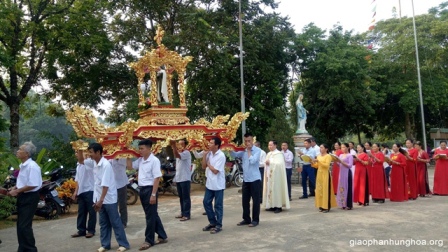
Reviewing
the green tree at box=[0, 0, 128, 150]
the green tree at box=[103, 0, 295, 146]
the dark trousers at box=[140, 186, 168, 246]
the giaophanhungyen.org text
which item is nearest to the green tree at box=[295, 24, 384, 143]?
the green tree at box=[103, 0, 295, 146]

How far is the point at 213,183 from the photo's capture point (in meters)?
6.52

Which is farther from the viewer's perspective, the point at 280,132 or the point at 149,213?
the point at 280,132

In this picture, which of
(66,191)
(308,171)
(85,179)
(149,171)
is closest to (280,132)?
(308,171)

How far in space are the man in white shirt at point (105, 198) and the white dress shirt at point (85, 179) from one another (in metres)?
1.39

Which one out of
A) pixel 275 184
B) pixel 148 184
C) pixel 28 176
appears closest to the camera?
pixel 28 176

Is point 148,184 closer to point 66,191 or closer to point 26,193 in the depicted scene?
point 26,193

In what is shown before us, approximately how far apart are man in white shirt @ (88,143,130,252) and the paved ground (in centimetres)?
31

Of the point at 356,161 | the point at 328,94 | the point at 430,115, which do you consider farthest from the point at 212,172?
the point at 430,115

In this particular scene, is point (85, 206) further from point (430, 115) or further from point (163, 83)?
point (430, 115)

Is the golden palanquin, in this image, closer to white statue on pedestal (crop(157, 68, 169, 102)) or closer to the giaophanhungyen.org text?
white statue on pedestal (crop(157, 68, 169, 102))

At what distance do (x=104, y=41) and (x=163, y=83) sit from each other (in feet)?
27.6

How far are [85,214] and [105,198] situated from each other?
1.59 m

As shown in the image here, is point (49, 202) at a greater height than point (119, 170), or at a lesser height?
lesser

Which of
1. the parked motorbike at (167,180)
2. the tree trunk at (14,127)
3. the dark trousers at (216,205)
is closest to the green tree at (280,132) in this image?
the parked motorbike at (167,180)
